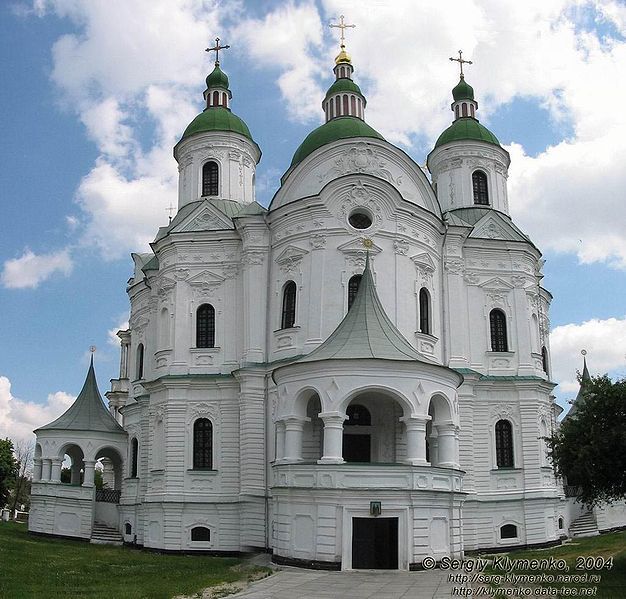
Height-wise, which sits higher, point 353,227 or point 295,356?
point 353,227

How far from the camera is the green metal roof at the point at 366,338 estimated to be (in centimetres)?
2353

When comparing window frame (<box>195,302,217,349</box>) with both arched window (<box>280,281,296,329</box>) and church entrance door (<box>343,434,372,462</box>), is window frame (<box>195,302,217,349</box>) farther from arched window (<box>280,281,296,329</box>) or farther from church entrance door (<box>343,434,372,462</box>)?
church entrance door (<box>343,434,372,462</box>)

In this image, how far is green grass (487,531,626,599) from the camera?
55.4ft

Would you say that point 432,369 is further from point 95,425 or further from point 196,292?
point 95,425

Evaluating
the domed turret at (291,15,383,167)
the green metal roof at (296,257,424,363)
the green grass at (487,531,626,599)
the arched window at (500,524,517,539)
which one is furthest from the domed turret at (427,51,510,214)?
the green grass at (487,531,626,599)

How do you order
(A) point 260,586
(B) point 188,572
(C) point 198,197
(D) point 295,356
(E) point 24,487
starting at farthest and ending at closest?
1. (E) point 24,487
2. (C) point 198,197
3. (D) point 295,356
4. (B) point 188,572
5. (A) point 260,586

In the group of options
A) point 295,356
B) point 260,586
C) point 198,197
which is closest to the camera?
point 260,586

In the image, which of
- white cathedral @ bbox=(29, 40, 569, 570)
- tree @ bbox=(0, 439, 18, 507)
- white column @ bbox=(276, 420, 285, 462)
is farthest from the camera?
tree @ bbox=(0, 439, 18, 507)

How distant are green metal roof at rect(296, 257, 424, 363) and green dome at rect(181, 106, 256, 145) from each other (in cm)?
1333

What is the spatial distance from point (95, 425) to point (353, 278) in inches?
624

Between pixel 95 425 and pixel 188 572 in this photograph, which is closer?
pixel 188 572

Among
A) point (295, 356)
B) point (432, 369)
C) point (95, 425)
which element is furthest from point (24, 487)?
point (432, 369)

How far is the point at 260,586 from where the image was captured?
19062 millimetres

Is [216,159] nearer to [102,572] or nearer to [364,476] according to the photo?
[364,476]
